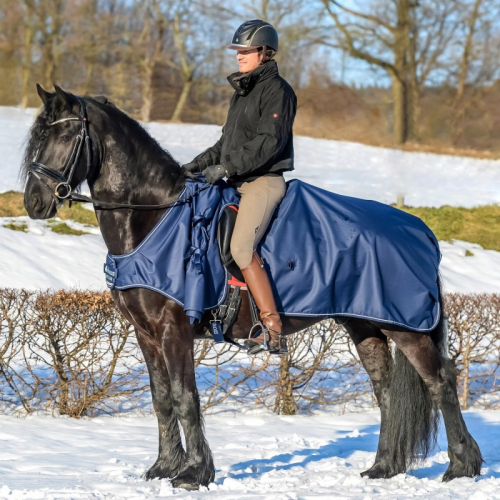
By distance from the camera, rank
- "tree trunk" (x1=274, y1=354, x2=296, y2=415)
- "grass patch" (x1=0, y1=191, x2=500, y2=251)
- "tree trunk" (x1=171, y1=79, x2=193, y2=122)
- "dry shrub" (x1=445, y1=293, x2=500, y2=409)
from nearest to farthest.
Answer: "tree trunk" (x1=274, y1=354, x2=296, y2=415), "dry shrub" (x1=445, y1=293, x2=500, y2=409), "grass patch" (x1=0, y1=191, x2=500, y2=251), "tree trunk" (x1=171, y1=79, x2=193, y2=122)

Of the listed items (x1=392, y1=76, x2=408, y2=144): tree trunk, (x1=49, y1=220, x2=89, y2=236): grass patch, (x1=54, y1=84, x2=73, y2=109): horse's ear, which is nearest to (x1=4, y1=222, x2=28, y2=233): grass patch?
(x1=49, y1=220, x2=89, y2=236): grass patch

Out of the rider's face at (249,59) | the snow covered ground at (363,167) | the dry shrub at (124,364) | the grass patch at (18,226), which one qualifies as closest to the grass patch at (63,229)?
the grass patch at (18,226)

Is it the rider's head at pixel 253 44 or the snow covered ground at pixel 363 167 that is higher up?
the rider's head at pixel 253 44

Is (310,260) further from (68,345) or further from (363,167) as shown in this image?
(363,167)

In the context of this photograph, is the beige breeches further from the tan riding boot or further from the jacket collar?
the jacket collar

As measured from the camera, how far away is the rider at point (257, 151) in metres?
4.34

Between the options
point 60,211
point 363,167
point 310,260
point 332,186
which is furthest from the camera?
point 363,167

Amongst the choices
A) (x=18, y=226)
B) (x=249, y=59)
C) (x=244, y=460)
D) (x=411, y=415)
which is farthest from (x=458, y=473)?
(x=18, y=226)

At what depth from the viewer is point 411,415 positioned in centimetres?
494

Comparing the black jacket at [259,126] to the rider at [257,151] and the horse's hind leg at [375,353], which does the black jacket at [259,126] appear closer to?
the rider at [257,151]

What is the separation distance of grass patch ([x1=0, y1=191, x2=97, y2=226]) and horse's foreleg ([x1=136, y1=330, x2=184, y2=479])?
918 centimetres

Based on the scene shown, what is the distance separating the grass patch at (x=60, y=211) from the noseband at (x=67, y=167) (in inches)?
369

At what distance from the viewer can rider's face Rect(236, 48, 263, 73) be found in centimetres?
451

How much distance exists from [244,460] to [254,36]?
9.62ft
